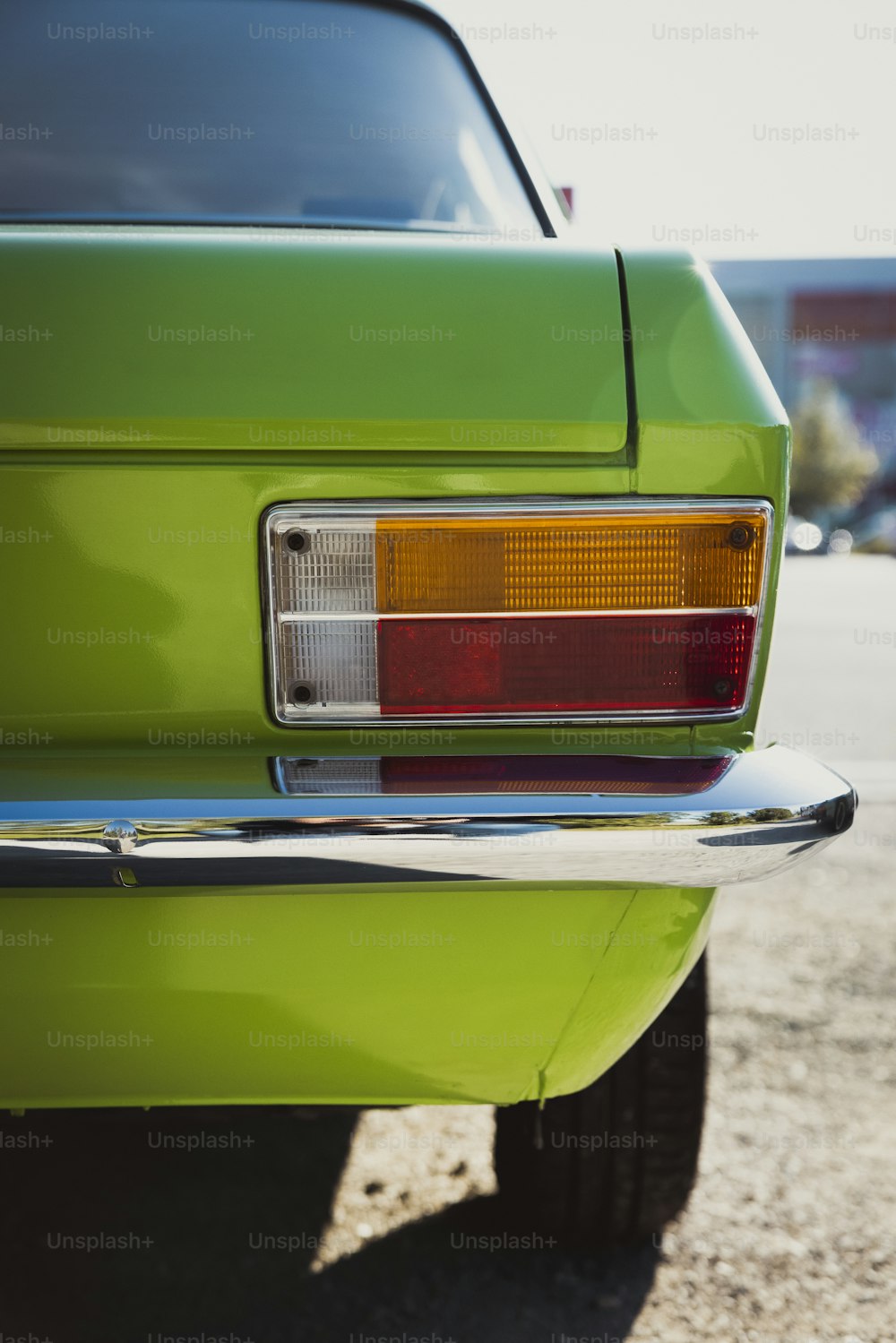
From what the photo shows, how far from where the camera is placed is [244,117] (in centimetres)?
219

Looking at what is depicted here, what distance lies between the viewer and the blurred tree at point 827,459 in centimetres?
5262

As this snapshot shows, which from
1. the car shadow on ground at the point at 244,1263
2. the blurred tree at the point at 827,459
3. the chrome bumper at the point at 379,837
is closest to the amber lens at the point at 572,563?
the chrome bumper at the point at 379,837

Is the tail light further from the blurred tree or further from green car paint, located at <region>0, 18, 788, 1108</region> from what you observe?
the blurred tree

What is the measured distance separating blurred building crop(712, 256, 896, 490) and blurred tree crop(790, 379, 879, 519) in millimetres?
2793

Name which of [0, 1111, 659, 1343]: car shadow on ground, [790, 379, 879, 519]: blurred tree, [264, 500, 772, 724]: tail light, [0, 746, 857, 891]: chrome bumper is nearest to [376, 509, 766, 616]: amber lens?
[264, 500, 772, 724]: tail light

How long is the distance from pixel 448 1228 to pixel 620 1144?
0.40m

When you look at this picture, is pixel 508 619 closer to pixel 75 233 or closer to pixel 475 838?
pixel 475 838

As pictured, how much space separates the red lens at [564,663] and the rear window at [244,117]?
981 millimetres

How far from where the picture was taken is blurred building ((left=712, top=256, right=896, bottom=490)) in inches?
2232

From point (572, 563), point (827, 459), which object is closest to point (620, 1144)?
point (572, 563)

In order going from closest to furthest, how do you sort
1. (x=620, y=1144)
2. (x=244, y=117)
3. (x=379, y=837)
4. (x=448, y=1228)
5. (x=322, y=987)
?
(x=379, y=837) < (x=322, y=987) < (x=620, y=1144) < (x=448, y=1228) < (x=244, y=117)

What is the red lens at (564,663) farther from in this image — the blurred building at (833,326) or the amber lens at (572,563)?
the blurred building at (833,326)

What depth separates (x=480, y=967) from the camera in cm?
133

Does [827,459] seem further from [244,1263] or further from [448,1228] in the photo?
[244,1263]
